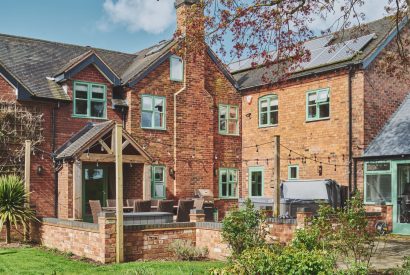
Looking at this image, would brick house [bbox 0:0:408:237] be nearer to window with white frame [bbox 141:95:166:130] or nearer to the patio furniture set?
window with white frame [bbox 141:95:166:130]

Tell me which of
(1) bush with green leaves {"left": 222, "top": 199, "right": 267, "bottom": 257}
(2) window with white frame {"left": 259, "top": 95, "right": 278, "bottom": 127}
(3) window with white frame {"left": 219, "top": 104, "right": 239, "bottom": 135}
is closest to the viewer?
(1) bush with green leaves {"left": 222, "top": 199, "right": 267, "bottom": 257}

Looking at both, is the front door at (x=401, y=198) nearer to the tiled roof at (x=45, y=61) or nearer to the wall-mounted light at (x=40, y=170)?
the tiled roof at (x=45, y=61)

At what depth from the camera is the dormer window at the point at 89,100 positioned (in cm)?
2214

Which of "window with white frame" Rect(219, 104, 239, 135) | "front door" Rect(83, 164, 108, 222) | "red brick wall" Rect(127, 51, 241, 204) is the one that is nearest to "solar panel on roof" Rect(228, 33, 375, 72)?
"window with white frame" Rect(219, 104, 239, 135)

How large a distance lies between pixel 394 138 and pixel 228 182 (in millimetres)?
8219

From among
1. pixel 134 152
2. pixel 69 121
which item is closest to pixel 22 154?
pixel 69 121

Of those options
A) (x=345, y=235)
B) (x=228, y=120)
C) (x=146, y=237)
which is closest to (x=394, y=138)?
(x=228, y=120)

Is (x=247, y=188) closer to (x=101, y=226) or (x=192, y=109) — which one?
(x=192, y=109)

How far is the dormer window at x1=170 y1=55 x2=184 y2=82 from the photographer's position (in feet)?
80.3

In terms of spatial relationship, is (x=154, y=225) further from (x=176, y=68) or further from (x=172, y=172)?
(x=176, y=68)

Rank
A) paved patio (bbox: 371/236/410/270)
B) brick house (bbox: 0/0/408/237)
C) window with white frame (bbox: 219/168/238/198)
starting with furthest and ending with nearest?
window with white frame (bbox: 219/168/238/198) → brick house (bbox: 0/0/408/237) → paved patio (bbox: 371/236/410/270)

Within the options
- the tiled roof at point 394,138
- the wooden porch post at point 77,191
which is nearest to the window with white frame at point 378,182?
the tiled roof at point 394,138

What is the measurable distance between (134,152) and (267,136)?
265 inches

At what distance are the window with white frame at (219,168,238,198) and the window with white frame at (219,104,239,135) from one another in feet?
6.20
